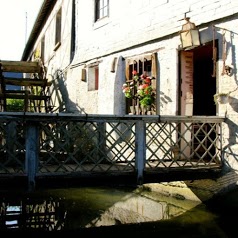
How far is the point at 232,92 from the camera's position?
6672 millimetres

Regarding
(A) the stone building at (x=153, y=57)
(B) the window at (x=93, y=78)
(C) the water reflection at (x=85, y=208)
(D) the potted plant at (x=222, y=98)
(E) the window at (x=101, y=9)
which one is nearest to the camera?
(C) the water reflection at (x=85, y=208)

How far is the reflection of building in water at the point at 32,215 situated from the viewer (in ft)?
19.9

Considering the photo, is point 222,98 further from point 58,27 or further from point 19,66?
point 19,66

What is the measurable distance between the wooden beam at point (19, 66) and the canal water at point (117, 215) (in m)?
7.62

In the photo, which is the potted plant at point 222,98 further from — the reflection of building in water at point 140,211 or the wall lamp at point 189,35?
the reflection of building in water at point 140,211

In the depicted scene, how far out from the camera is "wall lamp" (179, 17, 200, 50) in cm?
720

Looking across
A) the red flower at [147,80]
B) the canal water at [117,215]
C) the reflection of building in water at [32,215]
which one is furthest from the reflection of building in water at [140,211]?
the red flower at [147,80]

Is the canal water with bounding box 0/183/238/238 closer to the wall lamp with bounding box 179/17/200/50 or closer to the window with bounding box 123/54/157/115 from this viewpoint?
the window with bounding box 123/54/157/115

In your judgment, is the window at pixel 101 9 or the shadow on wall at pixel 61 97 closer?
the window at pixel 101 9

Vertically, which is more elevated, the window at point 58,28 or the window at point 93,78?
the window at point 58,28

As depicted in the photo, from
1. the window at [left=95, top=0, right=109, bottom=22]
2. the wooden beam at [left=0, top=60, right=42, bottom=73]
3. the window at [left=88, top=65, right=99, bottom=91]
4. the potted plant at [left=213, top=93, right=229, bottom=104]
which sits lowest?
the potted plant at [left=213, top=93, right=229, bottom=104]

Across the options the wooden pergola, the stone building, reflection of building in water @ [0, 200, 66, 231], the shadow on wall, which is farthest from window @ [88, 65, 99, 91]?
reflection of building in water @ [0, 200, 66, 231]

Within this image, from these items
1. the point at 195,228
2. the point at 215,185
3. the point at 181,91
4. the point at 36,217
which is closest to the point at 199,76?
the point at 181,91

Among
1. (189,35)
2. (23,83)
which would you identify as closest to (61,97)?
(23,83)
